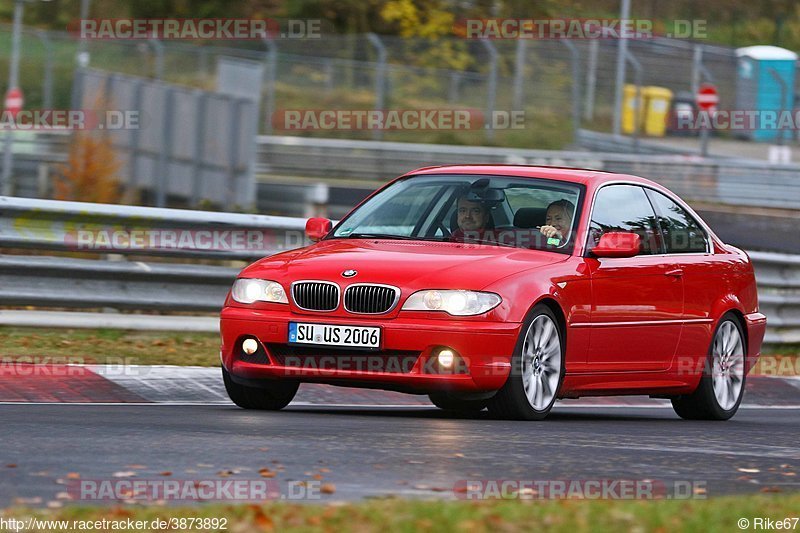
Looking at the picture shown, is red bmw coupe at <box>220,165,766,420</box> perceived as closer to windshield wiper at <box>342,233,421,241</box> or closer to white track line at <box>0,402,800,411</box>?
windshield wiper at <box>342,233,421,241</box>

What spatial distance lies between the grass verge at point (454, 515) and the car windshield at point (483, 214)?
12.9 ft

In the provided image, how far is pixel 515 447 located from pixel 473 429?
2.68 ft

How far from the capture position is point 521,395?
9.28 metres

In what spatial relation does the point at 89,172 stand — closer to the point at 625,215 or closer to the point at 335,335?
the point at 625,215

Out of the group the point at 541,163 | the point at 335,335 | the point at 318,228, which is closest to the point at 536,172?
the point at 318,228

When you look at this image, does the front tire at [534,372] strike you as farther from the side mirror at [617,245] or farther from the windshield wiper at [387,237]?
the windshield wiper at [387,237]

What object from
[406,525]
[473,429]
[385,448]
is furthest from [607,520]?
[473,429]

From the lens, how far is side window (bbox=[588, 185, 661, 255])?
10.3 metres

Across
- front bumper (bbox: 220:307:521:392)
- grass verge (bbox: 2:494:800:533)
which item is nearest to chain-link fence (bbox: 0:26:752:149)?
front bumper (bbox: 220:307:521:392)

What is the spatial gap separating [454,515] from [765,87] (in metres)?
28.8

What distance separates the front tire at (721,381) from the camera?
11.1 meters

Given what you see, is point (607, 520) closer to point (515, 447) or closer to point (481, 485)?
point (481, 485)

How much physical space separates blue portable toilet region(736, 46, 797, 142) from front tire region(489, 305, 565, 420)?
22.7 meters

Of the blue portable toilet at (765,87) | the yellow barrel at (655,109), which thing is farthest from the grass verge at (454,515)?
the yellow barrel at (655,109)
